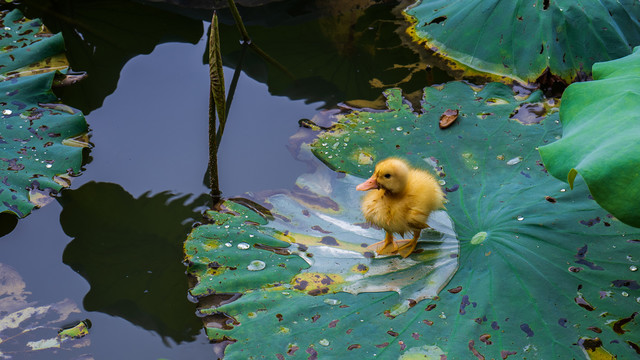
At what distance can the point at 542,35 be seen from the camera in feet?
10.7

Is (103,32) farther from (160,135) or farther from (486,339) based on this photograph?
(486,339)

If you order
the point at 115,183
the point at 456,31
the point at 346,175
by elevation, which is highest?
the point at 456,31

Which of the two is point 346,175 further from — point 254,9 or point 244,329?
point 254,9

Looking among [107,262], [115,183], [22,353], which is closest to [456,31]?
[115,183]

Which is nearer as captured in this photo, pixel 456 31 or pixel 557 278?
pixel 557 278

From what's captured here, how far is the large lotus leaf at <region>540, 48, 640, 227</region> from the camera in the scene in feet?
5.22

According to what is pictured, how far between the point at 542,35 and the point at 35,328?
2.95 metres

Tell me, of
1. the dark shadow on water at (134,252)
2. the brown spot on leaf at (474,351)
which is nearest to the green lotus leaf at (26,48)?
the dark shadow on water at (134,252)

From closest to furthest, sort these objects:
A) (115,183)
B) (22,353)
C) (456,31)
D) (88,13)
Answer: (22,353)
(115,183)
(456,31)
(88,13)

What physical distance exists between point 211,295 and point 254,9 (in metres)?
2.58

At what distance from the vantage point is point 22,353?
2260 mm

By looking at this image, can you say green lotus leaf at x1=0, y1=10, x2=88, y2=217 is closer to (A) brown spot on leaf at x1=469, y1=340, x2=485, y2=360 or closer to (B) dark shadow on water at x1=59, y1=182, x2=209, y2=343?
(B) dark shadow on water at x1=59, y1=182, x2=209, y2=343

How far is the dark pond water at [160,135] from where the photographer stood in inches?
97.3

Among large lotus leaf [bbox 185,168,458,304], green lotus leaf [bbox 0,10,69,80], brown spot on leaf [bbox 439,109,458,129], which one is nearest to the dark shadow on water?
large lotus leaf [bbox 185,168,458,304]
